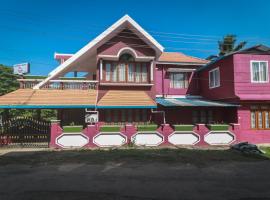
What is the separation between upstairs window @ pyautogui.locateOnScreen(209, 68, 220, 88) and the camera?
21.0 metres

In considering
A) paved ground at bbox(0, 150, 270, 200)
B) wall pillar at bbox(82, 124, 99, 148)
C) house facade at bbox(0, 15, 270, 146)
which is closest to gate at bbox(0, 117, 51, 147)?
house facade at bbox(0, 15, 270, 146)

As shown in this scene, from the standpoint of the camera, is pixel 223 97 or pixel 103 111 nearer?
pixel 103 111

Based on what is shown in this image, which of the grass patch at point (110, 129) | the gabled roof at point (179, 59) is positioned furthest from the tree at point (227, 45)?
the grass patch at point (110, 129)

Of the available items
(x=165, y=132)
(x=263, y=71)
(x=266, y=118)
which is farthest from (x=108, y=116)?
(x=263, y=71)

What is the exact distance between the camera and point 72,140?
1573 centimetres

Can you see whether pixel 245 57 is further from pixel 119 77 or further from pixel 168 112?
pixel 119 77

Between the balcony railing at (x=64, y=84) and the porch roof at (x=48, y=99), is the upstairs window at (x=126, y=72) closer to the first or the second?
the balcony railing at (x=64, y=84)

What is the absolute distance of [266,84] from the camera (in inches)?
738

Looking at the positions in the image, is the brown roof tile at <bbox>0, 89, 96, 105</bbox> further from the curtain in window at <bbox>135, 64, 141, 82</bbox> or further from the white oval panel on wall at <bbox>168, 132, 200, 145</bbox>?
the white oval panel on wall at <bbox>168, 132, 200, 145</bbox>

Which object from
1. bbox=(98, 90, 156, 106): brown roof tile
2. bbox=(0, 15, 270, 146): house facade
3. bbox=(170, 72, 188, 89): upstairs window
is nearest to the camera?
bbox=(0, 15, 270, 146): house facade

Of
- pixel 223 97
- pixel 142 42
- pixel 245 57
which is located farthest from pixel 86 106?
pixel 245 57

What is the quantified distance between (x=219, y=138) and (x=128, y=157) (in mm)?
7529

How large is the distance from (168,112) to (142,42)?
6.05 metres

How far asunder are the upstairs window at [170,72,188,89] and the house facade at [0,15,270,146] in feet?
9.77
